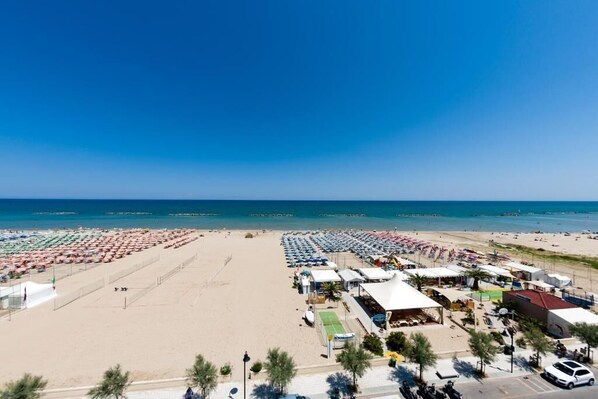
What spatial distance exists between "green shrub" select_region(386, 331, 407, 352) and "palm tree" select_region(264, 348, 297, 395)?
5.43 meters

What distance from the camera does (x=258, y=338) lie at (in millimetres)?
13430

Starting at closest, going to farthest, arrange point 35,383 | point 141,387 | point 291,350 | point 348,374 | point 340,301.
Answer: point 35,383, point 141,387, point 348,374, point 291,350, point 340,301

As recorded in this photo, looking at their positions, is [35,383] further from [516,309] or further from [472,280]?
[472,280]

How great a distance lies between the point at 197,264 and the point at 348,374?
22.0 metres

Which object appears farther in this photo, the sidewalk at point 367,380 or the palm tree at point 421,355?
the palm tree at point 421,355

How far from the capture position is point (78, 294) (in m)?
19.3

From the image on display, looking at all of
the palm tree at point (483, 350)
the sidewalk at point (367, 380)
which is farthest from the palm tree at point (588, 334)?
the palm tree at point (483, 350)

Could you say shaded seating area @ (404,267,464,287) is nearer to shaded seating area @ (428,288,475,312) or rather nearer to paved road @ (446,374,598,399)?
shaded seating area @ (428,288,475,312)

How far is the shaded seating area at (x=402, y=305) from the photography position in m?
14.9

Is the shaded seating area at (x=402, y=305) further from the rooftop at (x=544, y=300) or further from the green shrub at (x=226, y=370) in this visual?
the green shrub at (x=226, y=370)

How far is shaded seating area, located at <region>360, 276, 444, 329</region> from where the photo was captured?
14875 mm

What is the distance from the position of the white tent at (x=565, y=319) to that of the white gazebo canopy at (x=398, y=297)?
5348 mm

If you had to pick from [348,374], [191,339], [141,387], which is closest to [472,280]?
[348,374]

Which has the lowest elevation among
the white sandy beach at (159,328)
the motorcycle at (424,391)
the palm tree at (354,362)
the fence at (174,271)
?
the white sandy beach at (159,328)
